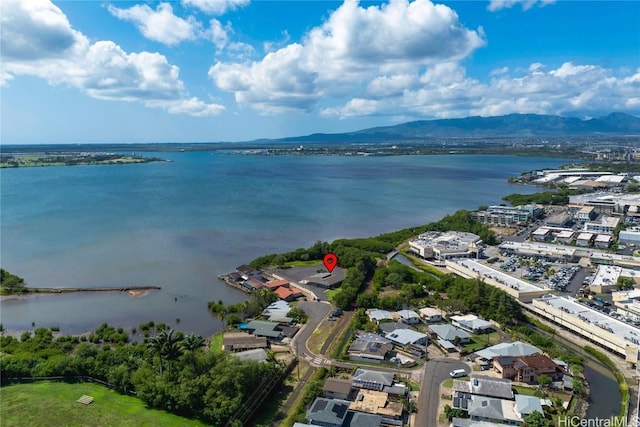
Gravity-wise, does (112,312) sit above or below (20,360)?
below

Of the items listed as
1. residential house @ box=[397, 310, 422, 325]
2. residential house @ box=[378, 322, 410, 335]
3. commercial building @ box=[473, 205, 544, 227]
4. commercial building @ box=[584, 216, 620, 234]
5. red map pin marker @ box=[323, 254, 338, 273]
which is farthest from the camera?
commercial building @ box=[473, 205, 544, 227]

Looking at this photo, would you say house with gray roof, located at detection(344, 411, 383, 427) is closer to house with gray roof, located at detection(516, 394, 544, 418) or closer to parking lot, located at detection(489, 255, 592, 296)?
house with gray roof, located at detection(516, 394, 544, 418)

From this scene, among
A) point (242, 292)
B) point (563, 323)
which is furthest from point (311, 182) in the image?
point (563, 323)

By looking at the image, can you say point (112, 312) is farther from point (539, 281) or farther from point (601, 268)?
point (601, 268)

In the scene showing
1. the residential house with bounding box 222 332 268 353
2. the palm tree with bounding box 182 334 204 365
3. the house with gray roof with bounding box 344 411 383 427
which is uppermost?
the palm tree with bounding box 182 334 204 365

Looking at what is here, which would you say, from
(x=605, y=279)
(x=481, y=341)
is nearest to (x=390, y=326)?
(x=481, y=341)

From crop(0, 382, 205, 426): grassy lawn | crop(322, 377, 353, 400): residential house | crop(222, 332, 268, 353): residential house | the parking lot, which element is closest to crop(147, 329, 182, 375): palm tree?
crop(0, 382, 205, 426): grassy lawn
